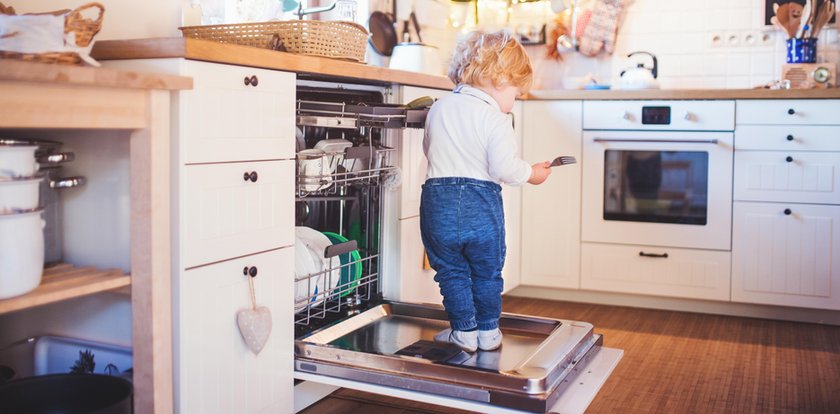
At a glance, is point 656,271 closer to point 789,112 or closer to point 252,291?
point 789,112

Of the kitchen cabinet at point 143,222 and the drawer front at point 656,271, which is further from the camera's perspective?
the drawer front at point 656,271

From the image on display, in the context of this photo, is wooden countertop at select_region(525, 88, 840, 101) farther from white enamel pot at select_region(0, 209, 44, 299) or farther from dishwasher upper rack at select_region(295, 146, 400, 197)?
white enamel pot at select_region(0, 209, 44, 299)

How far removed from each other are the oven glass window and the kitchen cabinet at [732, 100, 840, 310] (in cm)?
15

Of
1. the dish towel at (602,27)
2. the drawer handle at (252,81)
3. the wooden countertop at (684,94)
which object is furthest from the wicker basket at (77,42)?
the dish towel at (602,27)

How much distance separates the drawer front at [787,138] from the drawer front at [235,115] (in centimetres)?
219

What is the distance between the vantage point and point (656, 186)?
3.72 metres

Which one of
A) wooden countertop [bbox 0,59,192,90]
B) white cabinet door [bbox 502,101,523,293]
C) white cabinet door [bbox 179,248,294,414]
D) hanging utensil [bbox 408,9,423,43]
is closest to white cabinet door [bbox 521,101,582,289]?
white cabinet door [bbox 502,101,523,293]

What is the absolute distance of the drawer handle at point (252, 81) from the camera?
187 cm

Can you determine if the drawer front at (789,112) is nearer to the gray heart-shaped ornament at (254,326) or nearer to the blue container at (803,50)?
the blue container at (803,50)

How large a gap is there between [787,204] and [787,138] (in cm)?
26

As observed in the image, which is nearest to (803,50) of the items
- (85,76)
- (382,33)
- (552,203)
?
(552,203)

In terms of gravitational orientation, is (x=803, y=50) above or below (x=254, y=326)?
above

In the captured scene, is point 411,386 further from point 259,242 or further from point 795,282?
point 795,282

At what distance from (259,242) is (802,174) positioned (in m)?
2.41
